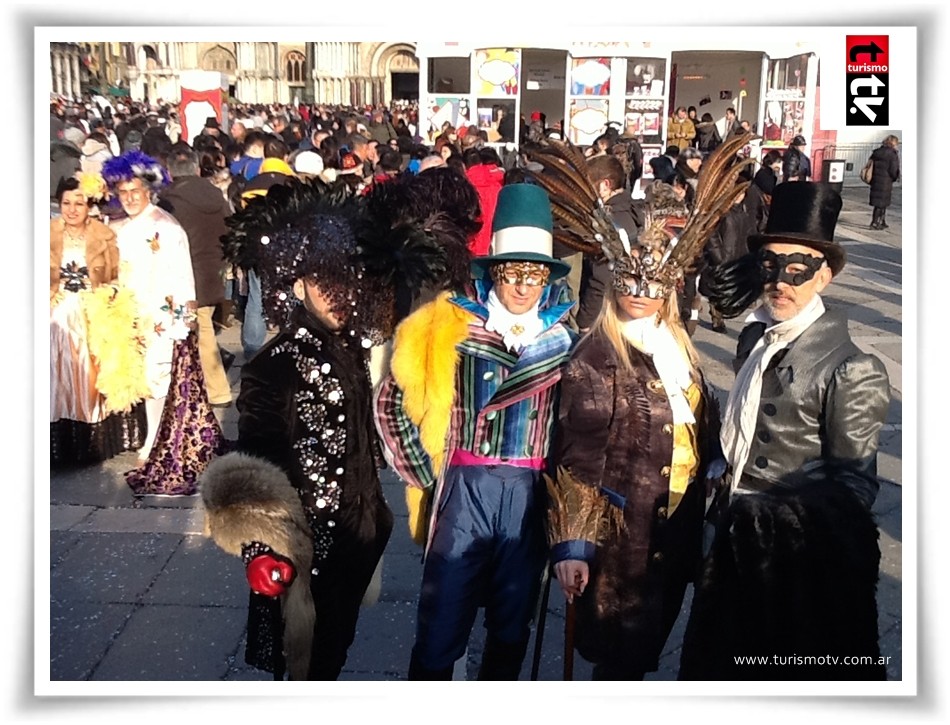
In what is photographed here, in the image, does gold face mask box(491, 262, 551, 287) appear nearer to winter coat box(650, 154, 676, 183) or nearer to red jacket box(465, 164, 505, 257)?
red jacket box(465, 164, 505, 257)

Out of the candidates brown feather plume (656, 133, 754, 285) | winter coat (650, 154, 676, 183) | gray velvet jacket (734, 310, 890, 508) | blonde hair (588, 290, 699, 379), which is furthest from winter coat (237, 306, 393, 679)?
winter coat (650, 154, 676, 183)

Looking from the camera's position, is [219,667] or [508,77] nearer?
[219,667]

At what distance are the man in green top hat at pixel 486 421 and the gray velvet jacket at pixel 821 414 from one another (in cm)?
78

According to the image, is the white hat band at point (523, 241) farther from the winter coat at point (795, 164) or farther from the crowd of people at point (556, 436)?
the winter coat at point (795, 164)

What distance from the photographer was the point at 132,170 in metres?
4.89

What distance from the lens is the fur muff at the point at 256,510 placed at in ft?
10.5

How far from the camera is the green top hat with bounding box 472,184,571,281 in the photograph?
325cm

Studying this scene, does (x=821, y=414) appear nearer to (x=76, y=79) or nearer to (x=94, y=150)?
(x=76, y=79)

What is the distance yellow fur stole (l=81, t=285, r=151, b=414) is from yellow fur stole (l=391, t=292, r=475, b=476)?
2.37 metres

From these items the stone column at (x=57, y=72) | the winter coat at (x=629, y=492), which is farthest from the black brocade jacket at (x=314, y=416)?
the stone column at (x=57, y=72)
